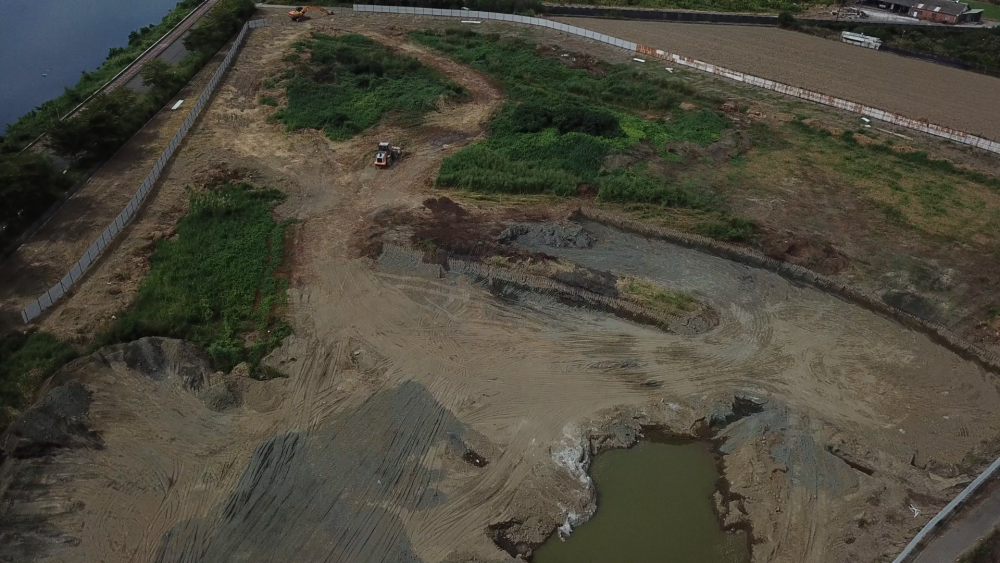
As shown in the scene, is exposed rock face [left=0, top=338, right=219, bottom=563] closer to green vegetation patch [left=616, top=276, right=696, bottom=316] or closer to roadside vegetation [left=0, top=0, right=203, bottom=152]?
green vegetation patch [left=616, top=276, right=696, bottom=316]

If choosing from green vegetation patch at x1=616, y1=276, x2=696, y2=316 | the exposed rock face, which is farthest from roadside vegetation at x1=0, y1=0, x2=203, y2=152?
green vegetation patch at x1=616, y1=276, x2=696, y2=316

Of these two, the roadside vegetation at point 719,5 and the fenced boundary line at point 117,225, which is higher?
the roadside vegetation at point 719,5

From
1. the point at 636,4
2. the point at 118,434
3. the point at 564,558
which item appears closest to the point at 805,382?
the point at 564,558

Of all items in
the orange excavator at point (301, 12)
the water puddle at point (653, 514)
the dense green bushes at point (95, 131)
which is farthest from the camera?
the orange excavator at point (301, 12)

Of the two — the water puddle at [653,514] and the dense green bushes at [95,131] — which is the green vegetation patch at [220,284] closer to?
the dense green bushes at [95,131]

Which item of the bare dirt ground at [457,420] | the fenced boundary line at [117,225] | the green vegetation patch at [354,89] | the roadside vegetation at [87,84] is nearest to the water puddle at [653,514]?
the bare dirt ground at [457,420]

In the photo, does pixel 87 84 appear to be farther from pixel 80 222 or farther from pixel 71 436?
pixel 71 436

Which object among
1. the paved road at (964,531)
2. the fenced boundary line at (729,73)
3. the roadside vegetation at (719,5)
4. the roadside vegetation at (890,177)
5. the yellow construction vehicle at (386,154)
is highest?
the roadside vegetation at (719,5)
